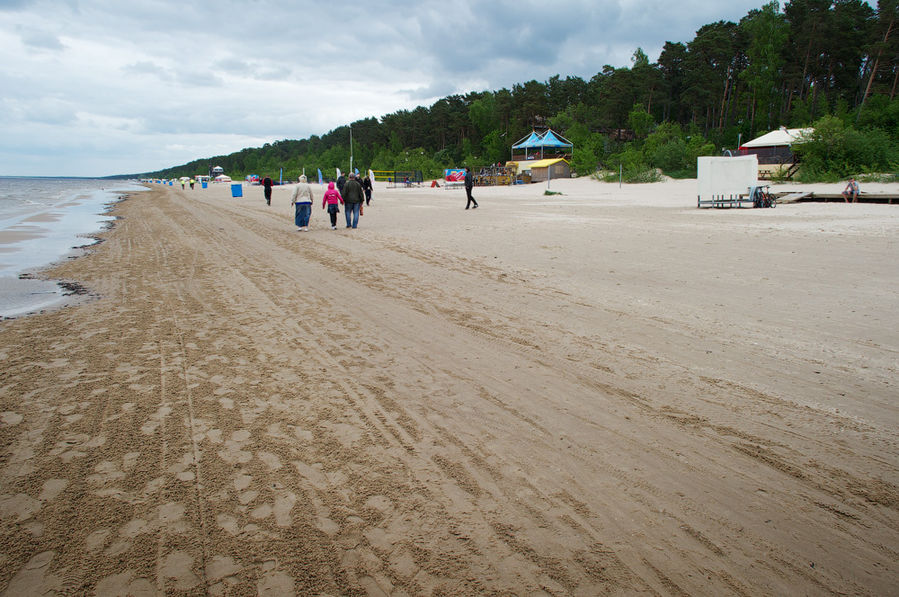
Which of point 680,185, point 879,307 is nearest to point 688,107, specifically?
point 680,185

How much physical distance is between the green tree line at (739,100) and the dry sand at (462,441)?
3050cm

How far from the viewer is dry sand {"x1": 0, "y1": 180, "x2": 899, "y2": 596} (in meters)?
2.25

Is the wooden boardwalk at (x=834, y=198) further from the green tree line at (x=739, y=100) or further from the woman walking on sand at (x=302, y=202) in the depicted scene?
the woman walking on sand at (x=302, y=202)

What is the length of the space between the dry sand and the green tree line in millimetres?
30500

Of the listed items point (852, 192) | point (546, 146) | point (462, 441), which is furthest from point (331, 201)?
point (546, 146)

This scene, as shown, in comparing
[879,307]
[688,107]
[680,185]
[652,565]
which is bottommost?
[652,565]

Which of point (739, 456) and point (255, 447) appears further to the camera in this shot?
point (255, 447)

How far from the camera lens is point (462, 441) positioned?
326cm

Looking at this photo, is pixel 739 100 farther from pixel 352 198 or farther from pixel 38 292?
pixel 38 292

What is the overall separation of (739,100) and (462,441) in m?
71.4

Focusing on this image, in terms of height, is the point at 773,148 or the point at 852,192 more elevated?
the point at 773,148

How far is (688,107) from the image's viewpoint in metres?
65.6

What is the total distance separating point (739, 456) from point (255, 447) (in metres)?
3.10

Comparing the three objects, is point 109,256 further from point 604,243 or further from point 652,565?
point 652,565
